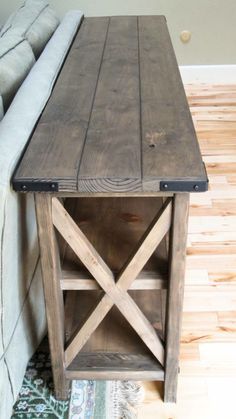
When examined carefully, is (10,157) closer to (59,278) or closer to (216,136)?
(59,278)

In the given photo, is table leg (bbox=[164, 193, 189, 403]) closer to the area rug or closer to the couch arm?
the area rug

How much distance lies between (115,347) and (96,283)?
28cm

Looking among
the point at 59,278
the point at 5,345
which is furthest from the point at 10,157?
the point at 5,345

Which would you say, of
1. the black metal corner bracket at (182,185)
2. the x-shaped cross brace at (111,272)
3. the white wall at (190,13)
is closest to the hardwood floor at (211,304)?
the x-shaped cross brace at (111,272)

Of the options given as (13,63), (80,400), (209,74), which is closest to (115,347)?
(80,400)

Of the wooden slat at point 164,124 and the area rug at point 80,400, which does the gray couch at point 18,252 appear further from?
the wooden slat at point 164,124

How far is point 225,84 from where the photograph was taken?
10.7 ft

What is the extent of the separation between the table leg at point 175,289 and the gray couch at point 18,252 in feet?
1.17

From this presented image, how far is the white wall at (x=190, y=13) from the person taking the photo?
3.03 meters

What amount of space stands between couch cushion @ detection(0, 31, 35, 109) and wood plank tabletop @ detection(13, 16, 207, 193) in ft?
0.38

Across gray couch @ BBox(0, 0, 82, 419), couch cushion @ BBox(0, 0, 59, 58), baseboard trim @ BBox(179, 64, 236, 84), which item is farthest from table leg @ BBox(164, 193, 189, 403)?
baseboard trim @ BBox(179, 64, 236, 84)

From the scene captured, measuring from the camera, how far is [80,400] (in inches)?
51.0

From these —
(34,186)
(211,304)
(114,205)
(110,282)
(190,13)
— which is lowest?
(211,304)

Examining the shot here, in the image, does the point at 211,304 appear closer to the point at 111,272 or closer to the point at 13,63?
the point at 111,272
